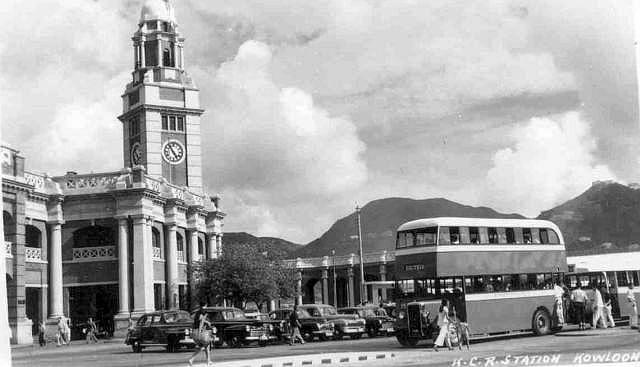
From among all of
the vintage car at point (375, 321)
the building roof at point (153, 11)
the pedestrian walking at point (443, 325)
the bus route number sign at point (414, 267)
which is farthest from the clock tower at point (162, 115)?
the pedestrian walking at point (443, 325)

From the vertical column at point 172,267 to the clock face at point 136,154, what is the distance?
940cm

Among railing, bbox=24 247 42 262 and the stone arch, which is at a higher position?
the stone arch

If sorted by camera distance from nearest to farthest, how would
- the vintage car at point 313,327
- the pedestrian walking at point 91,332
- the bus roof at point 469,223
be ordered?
1. the bus roof at point 469,223
2. the vintage car at point 313,327
3. the pedestrian walking at point 91,332

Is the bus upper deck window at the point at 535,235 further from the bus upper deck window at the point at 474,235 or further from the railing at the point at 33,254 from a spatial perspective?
the railing at the point at 33,254

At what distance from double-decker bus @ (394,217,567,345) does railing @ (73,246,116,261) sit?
69.6 ft

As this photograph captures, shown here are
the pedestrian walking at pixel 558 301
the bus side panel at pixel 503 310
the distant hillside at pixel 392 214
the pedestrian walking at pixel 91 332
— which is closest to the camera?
the bus side panel at pixel 503 310

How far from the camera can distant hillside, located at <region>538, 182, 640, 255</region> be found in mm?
31391

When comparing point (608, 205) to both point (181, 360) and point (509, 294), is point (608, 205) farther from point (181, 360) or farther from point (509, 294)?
point (181, 360)

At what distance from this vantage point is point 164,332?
1137 inches

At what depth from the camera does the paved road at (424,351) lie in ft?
71.8

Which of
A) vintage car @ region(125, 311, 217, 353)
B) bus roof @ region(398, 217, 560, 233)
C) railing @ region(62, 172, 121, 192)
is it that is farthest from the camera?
railing @ region(62, 172, 121, 192)

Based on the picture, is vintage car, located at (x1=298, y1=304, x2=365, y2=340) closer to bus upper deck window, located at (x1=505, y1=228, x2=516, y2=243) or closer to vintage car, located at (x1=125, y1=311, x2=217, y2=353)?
vintage car, located at (x1=125, y1=311, x2=217, y2=353)

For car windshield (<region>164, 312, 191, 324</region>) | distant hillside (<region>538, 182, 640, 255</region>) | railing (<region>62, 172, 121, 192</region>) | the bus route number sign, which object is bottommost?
car windshield (<region>164, 312, 191, 324</region>)

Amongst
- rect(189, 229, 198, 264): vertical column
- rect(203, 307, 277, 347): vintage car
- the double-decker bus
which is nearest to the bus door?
the double-decker bus
